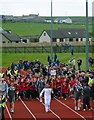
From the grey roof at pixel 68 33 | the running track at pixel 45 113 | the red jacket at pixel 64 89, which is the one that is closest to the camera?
the running track at pixel 45 113

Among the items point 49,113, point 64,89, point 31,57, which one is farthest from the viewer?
point 31,57

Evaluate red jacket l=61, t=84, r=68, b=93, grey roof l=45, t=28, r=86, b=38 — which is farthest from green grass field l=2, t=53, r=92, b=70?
red jacket l=61, t=84, r=68, b=93

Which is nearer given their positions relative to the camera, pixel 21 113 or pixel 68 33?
pixel 21 113

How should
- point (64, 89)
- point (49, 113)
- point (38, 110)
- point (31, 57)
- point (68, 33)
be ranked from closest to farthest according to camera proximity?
1. point (49, 113)
2. point (38, 110)
3. point (64, 89)
4. point (31, 57)
5. point (68, 33)

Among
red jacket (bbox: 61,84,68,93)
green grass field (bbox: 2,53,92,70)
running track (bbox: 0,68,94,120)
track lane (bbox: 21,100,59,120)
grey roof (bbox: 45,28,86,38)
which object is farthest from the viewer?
grey roof (bbox: 45,28,86,38)

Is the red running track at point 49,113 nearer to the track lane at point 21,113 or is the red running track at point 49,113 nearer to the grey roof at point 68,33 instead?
the track lane at point 21,113

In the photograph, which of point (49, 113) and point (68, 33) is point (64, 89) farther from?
point (68, 33)

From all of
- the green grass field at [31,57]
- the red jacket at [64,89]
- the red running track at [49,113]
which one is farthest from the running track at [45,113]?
the green grass field at [31,57]

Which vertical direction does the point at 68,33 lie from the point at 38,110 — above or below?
above

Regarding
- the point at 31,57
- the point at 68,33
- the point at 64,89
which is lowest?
the point at 64,89

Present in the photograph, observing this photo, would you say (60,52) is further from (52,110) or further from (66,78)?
(52,110)

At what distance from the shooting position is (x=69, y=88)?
2692cm

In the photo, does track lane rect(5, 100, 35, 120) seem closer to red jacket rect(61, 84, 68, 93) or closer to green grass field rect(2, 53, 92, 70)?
red jacket rect(61, 84, 68, 93)

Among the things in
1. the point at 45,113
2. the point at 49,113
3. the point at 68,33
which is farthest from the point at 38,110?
the point at 68,33
